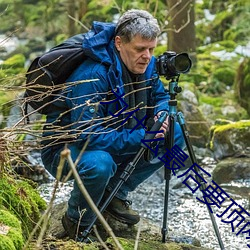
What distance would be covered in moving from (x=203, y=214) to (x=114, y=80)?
2.21 metres

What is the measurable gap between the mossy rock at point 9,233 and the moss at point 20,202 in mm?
251

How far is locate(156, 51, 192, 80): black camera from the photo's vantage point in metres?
3.33

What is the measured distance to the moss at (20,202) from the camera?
301cm

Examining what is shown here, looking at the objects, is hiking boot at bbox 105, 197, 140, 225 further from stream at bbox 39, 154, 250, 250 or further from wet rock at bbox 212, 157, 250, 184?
wet rock at bbox 212, 157, 250, 184

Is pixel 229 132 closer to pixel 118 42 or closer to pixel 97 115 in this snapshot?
pixel 118 42

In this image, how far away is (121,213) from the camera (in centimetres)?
380

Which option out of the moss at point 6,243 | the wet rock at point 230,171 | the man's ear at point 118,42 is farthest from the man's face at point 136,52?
the wet rock at point 230,171

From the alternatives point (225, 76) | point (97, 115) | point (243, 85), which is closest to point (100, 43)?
point (97, 115)

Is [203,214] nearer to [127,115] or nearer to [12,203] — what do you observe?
[127,115]

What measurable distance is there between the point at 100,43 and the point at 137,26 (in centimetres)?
24

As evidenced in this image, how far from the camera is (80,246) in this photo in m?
2.75

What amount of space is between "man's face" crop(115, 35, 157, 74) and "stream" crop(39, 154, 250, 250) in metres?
1.18

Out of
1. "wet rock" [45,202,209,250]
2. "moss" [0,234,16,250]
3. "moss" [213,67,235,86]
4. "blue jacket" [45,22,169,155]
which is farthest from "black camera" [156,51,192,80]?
"moss" [213,67,235,86]

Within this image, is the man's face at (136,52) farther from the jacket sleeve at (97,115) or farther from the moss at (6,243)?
the moss at (6,243)
